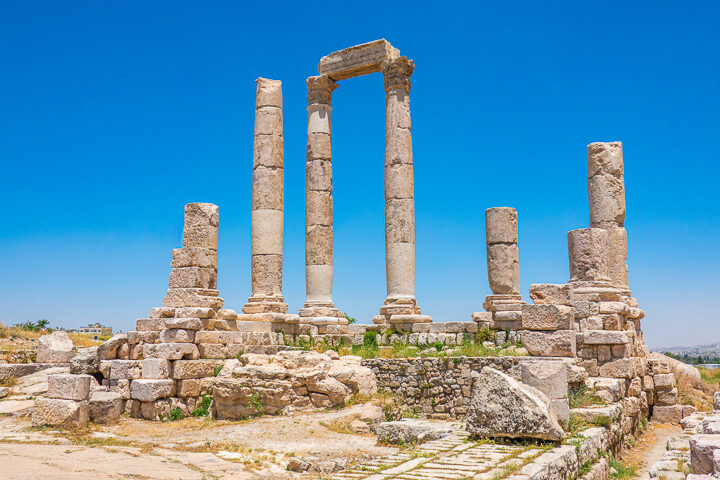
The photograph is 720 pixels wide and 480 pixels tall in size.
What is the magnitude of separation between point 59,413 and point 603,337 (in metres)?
11.9

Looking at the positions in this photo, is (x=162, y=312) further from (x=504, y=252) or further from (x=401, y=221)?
(x=504, y=252)

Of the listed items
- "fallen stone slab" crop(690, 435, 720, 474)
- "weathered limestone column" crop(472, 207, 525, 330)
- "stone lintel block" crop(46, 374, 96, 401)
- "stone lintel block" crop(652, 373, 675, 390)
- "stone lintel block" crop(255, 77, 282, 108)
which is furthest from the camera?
"stone lintel block" crop(255, 77, 282, 108)

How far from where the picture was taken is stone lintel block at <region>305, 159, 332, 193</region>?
23.2 m

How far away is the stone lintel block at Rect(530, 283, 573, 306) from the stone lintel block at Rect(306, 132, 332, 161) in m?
10.7

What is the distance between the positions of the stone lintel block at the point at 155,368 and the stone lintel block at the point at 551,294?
27.4 feet

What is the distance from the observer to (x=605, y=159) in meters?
19.7

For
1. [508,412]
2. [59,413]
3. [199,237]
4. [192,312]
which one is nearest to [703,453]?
[508,412]

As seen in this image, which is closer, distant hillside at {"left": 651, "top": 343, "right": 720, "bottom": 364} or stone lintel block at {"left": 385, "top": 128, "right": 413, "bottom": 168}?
stone lintel block at {"left": 385, "top": 128, "right": 413, "bottom": 168}

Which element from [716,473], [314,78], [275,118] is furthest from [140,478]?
[314,78]

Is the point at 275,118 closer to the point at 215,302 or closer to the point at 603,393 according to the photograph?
the point at 215,302

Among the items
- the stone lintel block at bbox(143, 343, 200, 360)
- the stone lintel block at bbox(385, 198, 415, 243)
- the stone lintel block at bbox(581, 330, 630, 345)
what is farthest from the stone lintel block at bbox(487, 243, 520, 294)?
the stone lintel block at bbox(143, 343, 200, 360)

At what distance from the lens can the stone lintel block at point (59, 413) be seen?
13.3m

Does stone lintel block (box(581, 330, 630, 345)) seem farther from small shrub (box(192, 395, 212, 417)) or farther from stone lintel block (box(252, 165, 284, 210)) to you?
stone lintel block (box(252, 165, 284, 210))

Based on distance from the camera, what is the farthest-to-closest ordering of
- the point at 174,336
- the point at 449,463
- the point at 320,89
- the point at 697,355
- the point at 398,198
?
the point at 697,355
the point at 320,89
the point at 398,198
the point at 174,336
the point at 449,463
